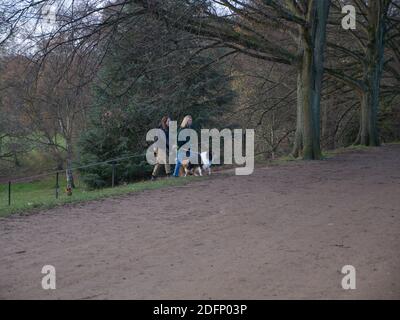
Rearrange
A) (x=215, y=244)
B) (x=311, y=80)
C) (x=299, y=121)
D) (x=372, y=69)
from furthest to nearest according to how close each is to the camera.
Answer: (x=372, y=69) → (x=299, y=121) → (x=311, y=80) → (x=215, y=244)

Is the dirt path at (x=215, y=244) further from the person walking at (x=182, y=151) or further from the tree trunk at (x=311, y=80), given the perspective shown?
the tree trunk at (x=311, y=80)

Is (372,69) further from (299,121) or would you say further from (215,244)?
(215,244)

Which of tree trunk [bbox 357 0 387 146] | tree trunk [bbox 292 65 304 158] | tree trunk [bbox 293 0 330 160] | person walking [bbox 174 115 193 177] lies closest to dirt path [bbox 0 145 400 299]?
person walking [bbox 174 115 193 177]

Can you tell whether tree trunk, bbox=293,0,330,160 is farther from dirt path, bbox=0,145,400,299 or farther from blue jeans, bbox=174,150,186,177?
dirt path, bbox=0,145,400,299

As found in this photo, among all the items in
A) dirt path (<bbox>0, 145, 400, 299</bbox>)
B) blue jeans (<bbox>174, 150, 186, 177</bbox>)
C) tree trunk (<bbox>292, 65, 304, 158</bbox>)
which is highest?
tree trunk (<bbox>292, 65, 304, 158</bbox>)

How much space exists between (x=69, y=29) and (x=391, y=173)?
31.3 feet

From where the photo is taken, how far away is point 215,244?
7.61 metres

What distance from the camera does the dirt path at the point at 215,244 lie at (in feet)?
18.8

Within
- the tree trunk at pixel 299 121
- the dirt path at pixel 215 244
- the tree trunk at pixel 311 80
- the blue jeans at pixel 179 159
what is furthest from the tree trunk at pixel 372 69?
the dirt path at pixel 215 244

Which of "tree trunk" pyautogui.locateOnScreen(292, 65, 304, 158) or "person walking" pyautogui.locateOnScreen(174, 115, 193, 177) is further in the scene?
"tree trunk" pyautogui.locateOnScreen(292, 65, 304, 158)

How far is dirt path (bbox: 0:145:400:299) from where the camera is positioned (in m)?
5.74

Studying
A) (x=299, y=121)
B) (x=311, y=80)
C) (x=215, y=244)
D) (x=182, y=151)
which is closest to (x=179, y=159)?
(x=182, y=151)

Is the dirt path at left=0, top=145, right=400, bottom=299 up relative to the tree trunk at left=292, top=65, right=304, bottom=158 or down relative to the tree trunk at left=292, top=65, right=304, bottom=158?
down
